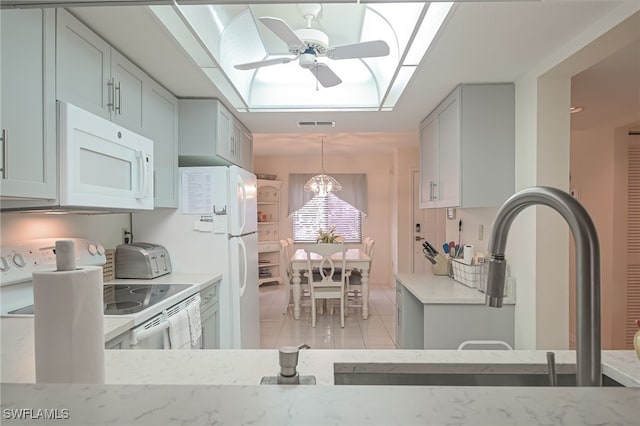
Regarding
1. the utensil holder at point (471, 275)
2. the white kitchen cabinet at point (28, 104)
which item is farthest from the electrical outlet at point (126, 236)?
the utensil holder at point (471, 275)

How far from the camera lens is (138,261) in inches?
99.0

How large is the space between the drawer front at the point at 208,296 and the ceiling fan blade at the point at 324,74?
1.61 metres

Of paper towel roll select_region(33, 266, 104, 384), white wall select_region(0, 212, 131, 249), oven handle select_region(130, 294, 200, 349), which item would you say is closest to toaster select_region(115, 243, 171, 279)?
white wall select_region(0, 212, 131, 249)

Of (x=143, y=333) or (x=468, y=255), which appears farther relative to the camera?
(x=468, y=255)

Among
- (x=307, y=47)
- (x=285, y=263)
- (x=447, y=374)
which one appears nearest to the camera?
(x=447, y=374)

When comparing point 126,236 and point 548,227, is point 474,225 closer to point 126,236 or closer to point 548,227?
point 548,227

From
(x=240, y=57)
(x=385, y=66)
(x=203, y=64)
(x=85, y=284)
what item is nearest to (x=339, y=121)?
(x=385, y=66)

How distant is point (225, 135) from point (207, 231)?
81 cm

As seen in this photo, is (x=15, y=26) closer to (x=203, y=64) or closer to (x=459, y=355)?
(x=203, y=64)

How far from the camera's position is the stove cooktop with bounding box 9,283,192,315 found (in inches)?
67.6

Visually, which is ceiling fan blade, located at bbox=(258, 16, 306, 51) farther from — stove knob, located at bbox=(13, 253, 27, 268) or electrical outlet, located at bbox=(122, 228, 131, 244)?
electrical outlet, located at bbox=(122, 228, 131, 244)

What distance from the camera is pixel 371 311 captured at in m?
4.86

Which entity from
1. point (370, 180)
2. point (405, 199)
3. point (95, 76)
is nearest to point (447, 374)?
point (95, 76)

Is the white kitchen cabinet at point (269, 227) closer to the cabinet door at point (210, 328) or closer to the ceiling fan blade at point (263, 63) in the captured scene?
the cabinet door at point (210, 328)
